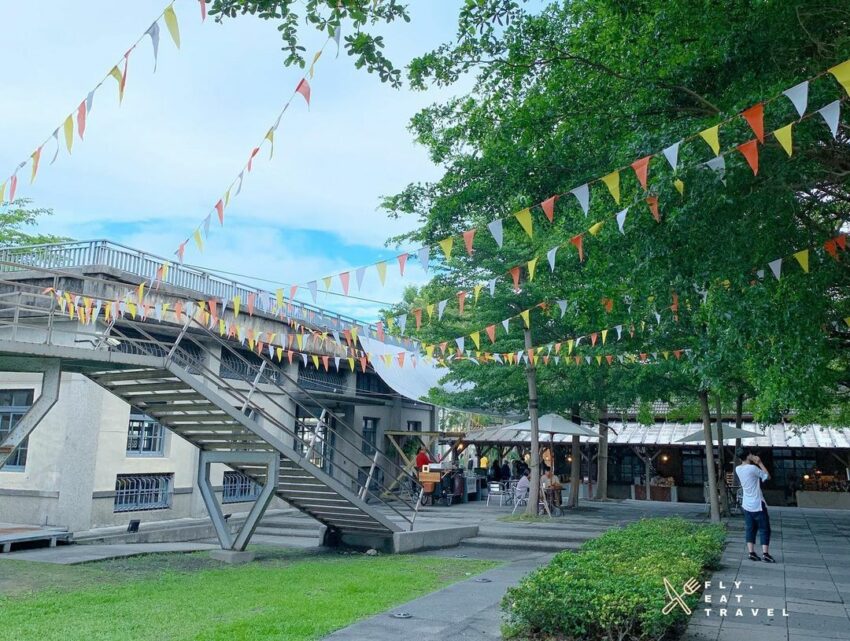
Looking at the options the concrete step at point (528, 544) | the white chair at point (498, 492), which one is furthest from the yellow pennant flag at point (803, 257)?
the white chair at point (498, 492)

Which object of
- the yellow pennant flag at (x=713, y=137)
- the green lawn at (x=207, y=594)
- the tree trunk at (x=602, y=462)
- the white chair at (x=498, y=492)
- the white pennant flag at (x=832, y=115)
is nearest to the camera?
the white pennant flag at (x=832, y=115)

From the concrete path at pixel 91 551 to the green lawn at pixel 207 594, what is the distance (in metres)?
0.43

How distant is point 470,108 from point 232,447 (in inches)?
294

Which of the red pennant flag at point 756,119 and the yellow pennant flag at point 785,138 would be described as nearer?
the yellow pennant flag at point 785,138

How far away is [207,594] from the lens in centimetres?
912

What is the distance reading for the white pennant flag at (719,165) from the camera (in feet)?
24.6

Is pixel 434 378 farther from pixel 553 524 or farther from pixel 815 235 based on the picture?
pixel 815 235

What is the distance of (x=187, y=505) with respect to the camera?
18.4 m

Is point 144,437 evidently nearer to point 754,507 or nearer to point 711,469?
point 754,507

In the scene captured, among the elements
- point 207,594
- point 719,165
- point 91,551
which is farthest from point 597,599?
point 91,551

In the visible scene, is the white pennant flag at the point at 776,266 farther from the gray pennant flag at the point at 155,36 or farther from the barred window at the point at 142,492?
the barred window at the point at 142,492

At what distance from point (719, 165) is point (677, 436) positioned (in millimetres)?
22346

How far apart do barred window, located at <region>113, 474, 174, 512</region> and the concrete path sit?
7.52ft

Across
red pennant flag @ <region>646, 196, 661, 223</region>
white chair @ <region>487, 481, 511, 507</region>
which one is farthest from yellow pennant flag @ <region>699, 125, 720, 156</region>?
white chair @ <region>487, 481, 511, 507</region>
